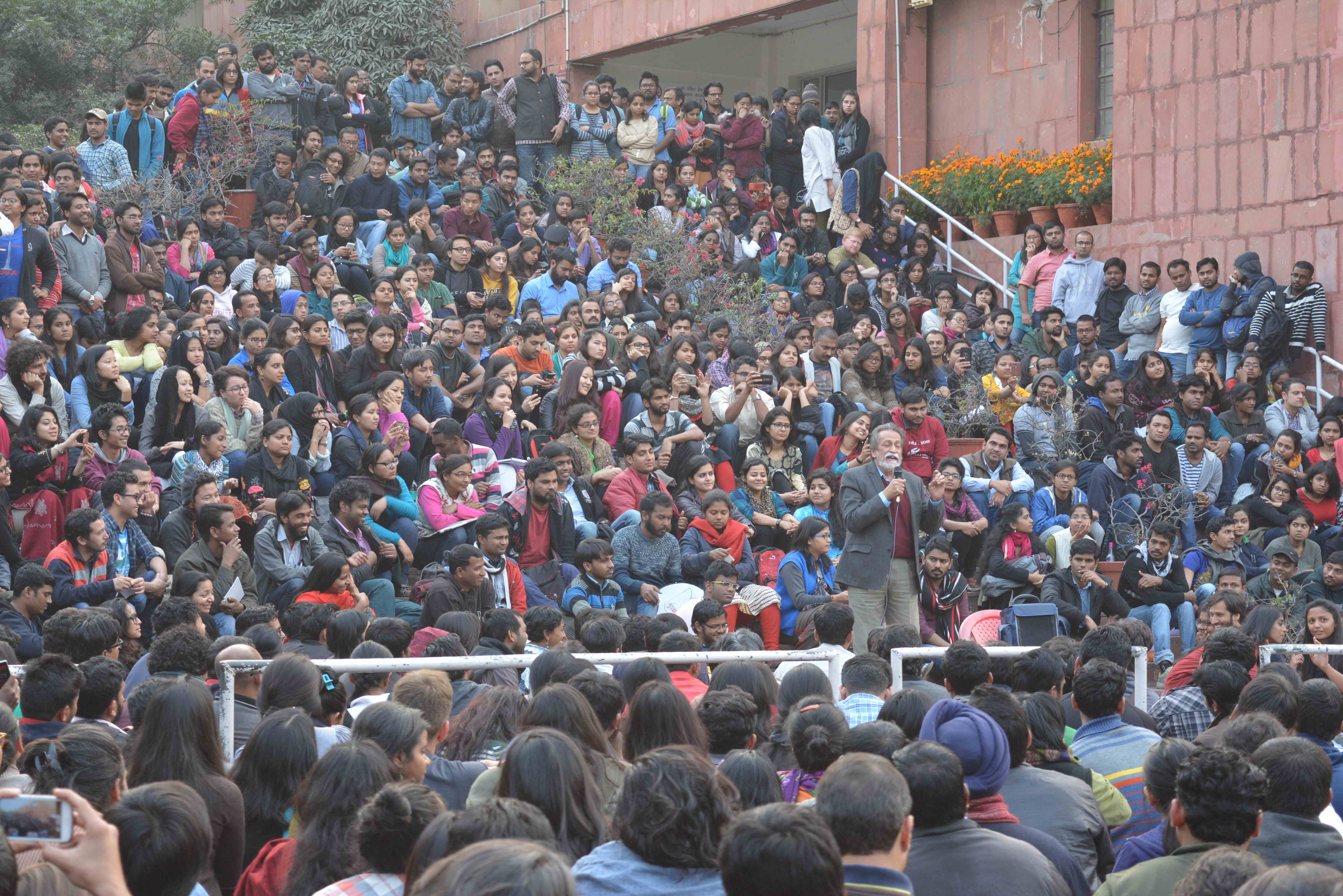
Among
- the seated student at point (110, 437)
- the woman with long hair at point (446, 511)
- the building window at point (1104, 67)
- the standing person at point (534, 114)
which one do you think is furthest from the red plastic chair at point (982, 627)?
the building window at point (1104, 67)

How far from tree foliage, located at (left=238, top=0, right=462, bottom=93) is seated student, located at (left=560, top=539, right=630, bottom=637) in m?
14.0

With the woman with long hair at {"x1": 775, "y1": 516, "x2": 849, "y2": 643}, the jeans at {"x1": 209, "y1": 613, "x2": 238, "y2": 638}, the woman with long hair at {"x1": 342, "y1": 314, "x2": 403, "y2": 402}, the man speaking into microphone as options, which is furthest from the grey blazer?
the jeans at {"x1": 209, "y1": 613, "x2": 238, "y2": 638}

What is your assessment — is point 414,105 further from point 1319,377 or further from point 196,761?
point 196,761

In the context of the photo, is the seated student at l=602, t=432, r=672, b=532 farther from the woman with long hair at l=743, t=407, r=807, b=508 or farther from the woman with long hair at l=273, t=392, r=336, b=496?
the woman with long hair at l=273, t=392, r=336, b=496

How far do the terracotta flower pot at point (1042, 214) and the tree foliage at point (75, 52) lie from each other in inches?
506

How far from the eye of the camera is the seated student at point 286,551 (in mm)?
8664

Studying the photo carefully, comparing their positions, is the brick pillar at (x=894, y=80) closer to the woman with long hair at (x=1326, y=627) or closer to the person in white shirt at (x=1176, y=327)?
the person in white shirt at (x=1176, y=327)

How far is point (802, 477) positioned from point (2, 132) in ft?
30.2

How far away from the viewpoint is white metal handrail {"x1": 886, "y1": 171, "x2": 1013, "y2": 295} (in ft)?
56.5

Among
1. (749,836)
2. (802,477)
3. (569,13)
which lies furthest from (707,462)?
(569,13)

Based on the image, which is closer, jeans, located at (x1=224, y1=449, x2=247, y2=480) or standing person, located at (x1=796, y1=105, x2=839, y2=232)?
jeans, located at (x1=224, y1=449, x2=247, y2=480)

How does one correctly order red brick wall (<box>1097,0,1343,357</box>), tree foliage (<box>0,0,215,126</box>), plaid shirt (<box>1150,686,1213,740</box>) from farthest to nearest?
tree foliage (<box>0,0,215,126</box>) < red brick wall (<box>1097,0,1343,357</box>) < plaid shirt (<box>1150,686,1213,740</box>)

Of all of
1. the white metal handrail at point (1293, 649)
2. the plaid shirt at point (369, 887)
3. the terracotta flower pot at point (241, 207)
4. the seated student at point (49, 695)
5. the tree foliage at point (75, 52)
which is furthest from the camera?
the tree foliage at point (75, 52)

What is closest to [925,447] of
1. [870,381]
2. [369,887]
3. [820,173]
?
[870,381]
